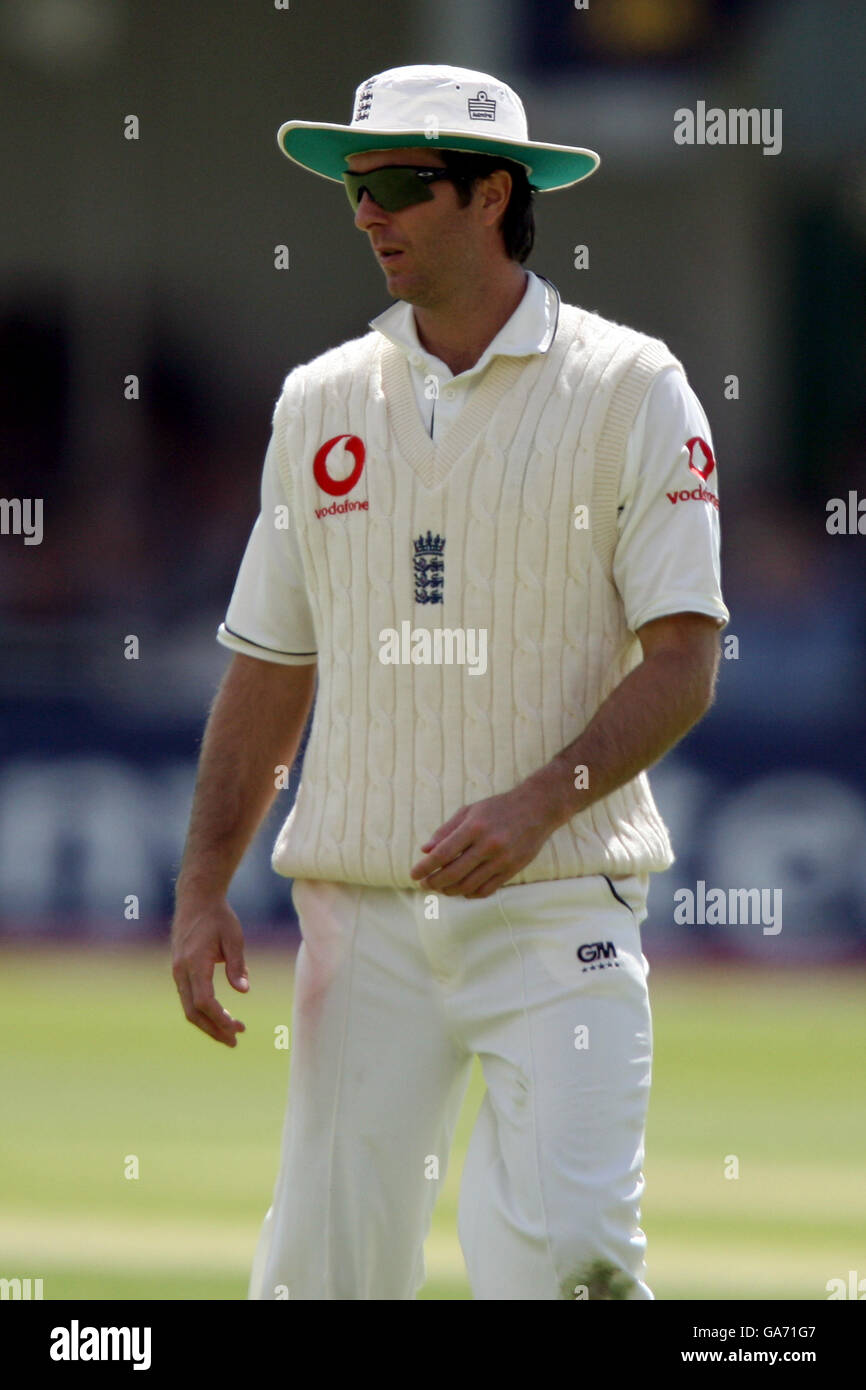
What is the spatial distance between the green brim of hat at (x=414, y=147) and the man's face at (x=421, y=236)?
2cm

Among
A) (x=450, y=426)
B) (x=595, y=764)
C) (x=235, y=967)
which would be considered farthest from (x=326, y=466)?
(x=235, y=967)

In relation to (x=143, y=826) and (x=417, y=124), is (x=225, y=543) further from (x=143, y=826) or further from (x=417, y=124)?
(x=417, y=124)

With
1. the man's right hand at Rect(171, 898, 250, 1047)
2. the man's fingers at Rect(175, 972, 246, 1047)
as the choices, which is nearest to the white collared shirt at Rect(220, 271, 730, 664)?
the man's right hand at Rect(171, 898, 250, 1047)

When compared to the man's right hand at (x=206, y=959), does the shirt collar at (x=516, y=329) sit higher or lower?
higher

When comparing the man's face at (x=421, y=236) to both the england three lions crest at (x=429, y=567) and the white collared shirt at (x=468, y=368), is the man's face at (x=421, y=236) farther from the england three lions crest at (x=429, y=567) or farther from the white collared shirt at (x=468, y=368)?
the england three lions crest at (x=429, y=567)

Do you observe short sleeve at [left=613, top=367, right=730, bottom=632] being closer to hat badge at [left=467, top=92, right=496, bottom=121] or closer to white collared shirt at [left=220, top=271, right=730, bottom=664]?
white collared shirt at [left=220, top=271, right=730, bottom=664]

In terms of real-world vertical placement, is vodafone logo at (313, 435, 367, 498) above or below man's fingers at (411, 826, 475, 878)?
above

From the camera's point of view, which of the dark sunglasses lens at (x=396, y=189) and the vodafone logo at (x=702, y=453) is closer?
the vodafone logo at (x=702, y=453)

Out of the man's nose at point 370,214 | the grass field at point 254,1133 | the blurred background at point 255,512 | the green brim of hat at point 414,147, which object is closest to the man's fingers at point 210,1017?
the man's nose at point 370,214

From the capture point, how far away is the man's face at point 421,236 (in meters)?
3.31

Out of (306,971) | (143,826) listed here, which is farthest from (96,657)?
(306,971)

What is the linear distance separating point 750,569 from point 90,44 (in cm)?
510

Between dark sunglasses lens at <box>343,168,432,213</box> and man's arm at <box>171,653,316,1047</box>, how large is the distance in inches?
28.6

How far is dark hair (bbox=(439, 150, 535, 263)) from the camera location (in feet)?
11.0
